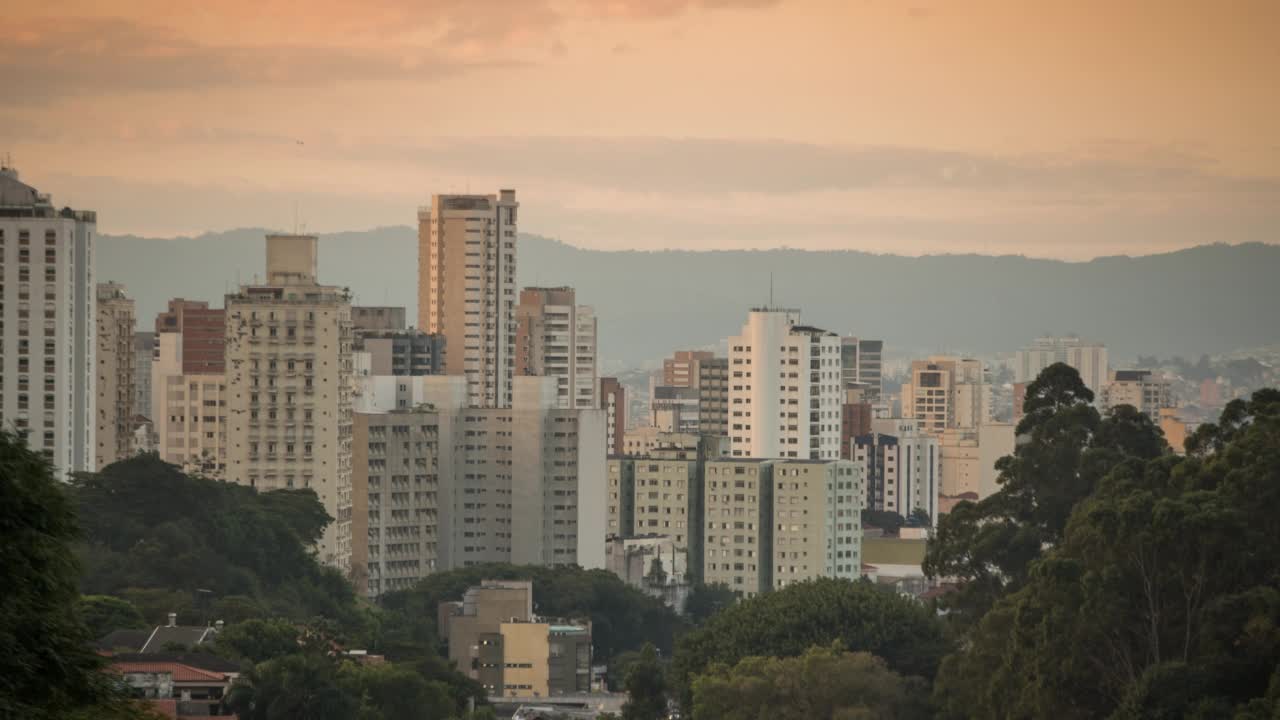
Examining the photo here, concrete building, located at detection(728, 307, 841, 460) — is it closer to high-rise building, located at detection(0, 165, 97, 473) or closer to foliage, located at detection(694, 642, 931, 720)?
high-rise building, located at detection(0, 165, 97, 473)

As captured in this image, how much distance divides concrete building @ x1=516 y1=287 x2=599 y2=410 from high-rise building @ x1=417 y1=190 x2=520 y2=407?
9.85ft

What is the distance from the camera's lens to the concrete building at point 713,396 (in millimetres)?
155375

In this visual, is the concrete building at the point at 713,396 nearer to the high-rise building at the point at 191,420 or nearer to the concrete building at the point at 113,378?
the high-rise building at the point at 191,420

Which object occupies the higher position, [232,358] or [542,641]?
[232,358]

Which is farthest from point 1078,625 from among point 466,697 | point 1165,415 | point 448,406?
point 1165,415

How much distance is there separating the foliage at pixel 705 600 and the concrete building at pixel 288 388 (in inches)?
815

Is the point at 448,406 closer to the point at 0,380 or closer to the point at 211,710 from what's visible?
the point at 0,380

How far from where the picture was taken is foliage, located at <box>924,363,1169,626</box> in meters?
54.2

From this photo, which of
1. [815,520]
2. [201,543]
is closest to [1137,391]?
[815,520]

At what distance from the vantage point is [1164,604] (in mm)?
42625

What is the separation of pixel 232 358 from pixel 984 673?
53.1 meters

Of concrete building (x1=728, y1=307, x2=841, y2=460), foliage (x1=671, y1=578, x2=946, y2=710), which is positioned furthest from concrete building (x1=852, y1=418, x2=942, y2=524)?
foliage (x1=671, y1=578, x2=946, y2=710)

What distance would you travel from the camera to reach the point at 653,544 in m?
117

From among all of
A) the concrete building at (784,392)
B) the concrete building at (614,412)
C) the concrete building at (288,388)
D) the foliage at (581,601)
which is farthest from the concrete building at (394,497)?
the concrete building at (614,412)
